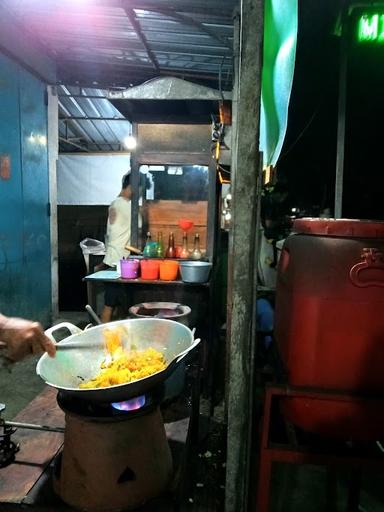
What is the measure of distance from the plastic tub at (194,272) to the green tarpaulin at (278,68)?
2.21 m

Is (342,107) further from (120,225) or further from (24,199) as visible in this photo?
(24,199)

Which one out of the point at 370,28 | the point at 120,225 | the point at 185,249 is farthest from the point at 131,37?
the point at 370,28

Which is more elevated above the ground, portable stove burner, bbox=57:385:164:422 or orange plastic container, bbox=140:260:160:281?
orange plastic container, bbox=140:260:160:281

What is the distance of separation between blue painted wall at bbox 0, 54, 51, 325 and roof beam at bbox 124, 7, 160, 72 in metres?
1.91

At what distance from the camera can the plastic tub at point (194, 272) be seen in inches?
182

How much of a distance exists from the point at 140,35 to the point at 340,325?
476cm

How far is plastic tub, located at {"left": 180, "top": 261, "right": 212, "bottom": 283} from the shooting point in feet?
15.1

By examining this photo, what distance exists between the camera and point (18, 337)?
1.75m

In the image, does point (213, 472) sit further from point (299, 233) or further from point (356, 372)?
point (299, 233)

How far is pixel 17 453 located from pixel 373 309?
2314 mm

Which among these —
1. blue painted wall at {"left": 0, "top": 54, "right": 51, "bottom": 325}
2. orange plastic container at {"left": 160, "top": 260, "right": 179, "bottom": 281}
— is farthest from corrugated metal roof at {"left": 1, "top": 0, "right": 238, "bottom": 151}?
orange plastic container at {"left": 160, "top": 260, "right": 179, "bottom": 281}

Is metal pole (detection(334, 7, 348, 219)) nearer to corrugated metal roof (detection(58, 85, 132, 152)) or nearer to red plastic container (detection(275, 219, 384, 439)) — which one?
red plastic container (detection(275, 219, 384, 439))

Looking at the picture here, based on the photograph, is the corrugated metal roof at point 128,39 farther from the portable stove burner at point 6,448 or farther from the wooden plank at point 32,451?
the portable stove burner at point 6,448

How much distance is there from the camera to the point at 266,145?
263cm
